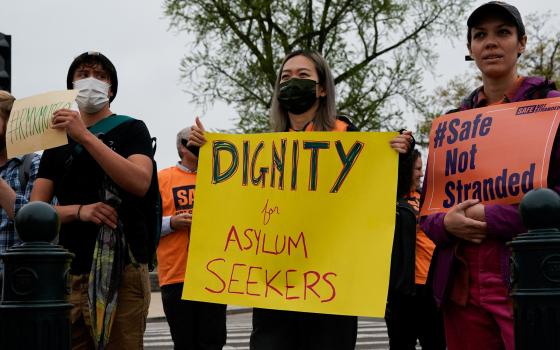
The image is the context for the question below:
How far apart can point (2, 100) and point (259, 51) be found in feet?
80.0

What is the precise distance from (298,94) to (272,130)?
29 cm

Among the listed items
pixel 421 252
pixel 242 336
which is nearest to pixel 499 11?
pixel 421 252

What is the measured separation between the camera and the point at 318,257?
14.6 feet

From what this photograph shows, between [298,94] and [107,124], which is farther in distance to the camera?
[107,124]

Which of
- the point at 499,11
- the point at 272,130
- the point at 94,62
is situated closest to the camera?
the point at 499,11

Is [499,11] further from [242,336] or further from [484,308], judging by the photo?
[242,336]

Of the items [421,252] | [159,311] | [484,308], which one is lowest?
[159,311]

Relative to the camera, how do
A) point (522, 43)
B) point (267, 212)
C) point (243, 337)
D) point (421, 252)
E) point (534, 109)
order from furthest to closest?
point (243, 337), point (421, 252), point (267, 212), point (522, 43), point (534, 109)

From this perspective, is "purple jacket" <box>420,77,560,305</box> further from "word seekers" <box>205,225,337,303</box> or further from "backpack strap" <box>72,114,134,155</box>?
"backpack strap" <box>72,114,134,155</box>

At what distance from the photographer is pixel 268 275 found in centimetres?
448

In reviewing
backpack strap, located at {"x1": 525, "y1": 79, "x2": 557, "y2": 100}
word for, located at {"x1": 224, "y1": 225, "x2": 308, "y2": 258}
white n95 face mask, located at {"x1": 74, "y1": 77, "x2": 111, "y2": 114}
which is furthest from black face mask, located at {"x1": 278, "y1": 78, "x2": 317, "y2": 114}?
backpack strap, located at {"x1": 525, "y1": 79, "x2": 557, "y2": 100}

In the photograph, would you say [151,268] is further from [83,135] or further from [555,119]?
[555,119]

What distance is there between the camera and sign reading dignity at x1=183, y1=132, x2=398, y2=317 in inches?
171

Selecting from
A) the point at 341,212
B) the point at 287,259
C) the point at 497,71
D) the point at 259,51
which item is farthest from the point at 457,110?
the point at 259,51
